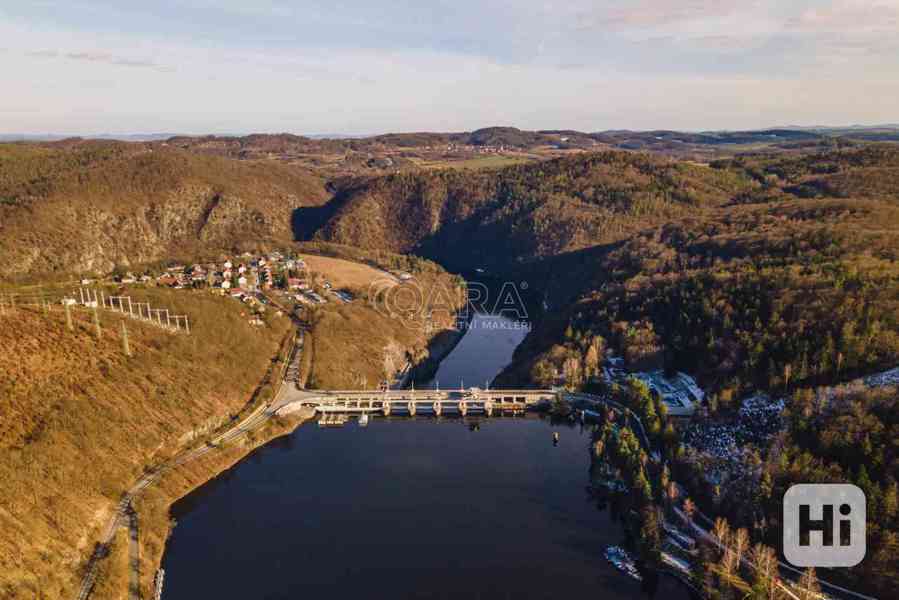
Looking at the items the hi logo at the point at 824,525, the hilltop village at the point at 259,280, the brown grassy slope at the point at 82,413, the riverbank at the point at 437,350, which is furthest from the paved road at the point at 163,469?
the hi logo at the point at 824,525

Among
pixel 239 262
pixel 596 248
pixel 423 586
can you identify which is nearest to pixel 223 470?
pixel 423 586

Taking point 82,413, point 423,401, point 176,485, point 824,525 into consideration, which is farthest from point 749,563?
point 82,413

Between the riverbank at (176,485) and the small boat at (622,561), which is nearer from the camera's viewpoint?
the small boat at (622,561)

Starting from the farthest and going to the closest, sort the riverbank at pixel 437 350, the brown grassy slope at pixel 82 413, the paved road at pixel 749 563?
the riverbank at pixel 437 350 → the brown grassy slope at pixel 82 413 → the paved road at pixel 749 563

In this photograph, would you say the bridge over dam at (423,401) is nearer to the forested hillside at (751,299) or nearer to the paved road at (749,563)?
the forested hillside at (751,299)

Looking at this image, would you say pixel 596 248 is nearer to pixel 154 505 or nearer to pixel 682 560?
pixel 682 560

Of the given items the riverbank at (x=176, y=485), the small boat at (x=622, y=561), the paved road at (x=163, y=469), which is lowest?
the small boat at (x=622, y=561)

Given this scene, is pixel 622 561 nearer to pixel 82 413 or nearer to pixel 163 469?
pixel 163 469

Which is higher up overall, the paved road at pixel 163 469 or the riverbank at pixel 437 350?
the paved road at pixel 163 469
